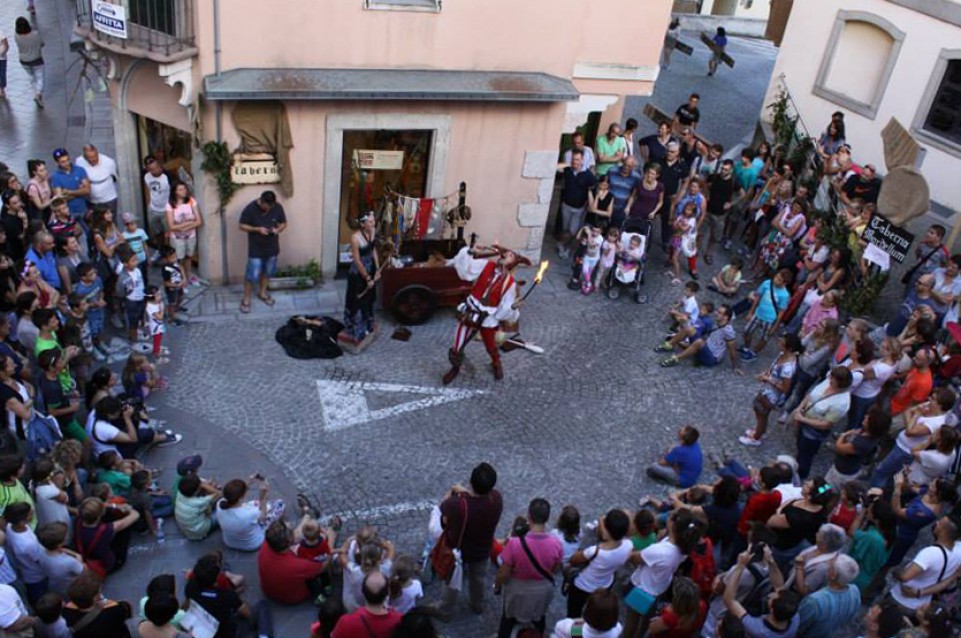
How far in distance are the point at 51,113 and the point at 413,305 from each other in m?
8.97

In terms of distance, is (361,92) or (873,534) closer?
(873,534)

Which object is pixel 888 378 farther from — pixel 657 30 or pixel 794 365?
pixel 657 30

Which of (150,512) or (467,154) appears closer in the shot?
(150,512)

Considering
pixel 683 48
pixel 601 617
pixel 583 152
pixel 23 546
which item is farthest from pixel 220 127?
pixel 683 48

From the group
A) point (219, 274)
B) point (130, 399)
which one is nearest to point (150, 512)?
point (130, 399)

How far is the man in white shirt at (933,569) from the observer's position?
280 inches

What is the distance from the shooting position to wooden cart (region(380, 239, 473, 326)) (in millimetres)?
11688

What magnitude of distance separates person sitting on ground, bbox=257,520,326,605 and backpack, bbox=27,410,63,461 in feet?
7.29

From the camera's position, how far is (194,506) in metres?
7.94

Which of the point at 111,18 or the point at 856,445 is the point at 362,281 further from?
the point at 856,445

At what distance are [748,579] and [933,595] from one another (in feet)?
5.46

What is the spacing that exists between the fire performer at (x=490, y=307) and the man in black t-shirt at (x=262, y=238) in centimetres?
271

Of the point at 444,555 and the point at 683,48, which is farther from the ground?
the point at 683,48

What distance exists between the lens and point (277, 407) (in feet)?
33.3
